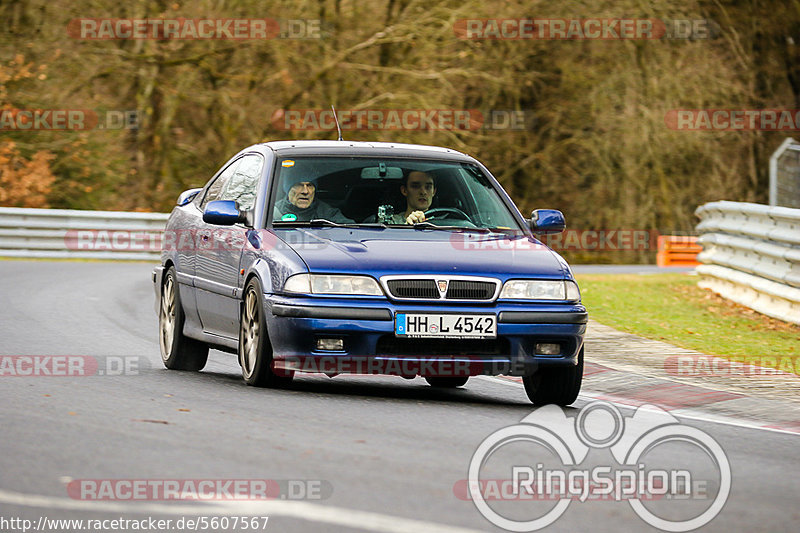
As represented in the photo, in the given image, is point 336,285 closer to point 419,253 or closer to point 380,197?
point 419,253

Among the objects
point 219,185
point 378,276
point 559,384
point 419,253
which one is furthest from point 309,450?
point 219,185

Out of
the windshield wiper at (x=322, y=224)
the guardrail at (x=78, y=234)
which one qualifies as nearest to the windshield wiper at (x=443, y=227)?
the windshield wiper at (x=322, y=224)

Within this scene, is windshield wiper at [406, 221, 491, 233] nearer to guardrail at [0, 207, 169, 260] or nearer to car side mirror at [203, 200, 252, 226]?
car side mirror at [203, 200, 252, 226]

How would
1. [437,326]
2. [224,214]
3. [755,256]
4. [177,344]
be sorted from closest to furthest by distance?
[437,326]
[224,214]
[177,344]
[755,256]

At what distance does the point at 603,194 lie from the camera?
135 ft

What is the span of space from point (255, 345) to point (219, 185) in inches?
91.5

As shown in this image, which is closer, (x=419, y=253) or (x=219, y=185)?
(x=419, y=253)

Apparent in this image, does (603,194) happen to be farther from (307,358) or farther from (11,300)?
(307,358)

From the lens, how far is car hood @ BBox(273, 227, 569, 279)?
9055mm

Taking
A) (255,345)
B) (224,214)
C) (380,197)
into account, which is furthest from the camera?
(380,197)

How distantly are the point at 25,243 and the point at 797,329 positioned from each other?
18.2 metres

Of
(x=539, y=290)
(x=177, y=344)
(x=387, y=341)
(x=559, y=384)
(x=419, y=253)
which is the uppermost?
(x=419, y=253)

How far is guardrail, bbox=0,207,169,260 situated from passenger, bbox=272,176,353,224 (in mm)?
19868

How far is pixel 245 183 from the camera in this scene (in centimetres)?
1073
